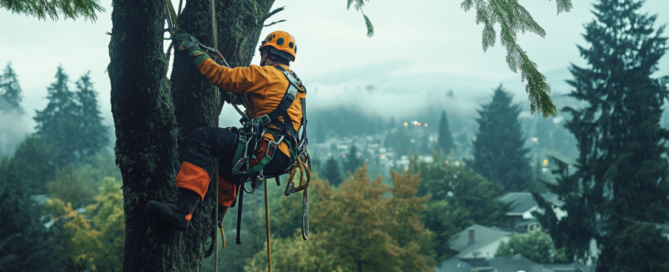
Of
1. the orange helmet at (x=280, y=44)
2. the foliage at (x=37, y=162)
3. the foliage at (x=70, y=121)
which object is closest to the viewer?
the orange helmet at (x=280, y=44)

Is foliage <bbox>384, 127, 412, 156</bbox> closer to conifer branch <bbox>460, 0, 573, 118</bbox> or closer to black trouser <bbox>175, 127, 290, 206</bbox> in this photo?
conifer branch <bbox>460, 0, 573, 118</bbox>

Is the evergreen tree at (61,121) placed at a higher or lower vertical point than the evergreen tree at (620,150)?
higher

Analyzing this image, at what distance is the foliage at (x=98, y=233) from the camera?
25681 mm

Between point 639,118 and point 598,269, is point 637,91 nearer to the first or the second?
point 639,118

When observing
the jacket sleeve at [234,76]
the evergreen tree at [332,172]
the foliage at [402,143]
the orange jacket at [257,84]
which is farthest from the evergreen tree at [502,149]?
the foliage at [402,143]

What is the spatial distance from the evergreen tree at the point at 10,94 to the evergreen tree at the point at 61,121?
39.8 ft

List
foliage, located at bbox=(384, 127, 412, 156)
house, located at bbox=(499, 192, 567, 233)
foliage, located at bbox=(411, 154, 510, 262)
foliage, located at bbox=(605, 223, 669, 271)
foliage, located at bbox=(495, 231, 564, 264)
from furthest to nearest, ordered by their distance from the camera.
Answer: foliage, located at bbox=(384, 127, 412, 156) → house, located at bbox=(499, 192, 567, 233) → foliage, located at bbox=(411, 154, 510, 262) → foliage, located at bbox=(495, 231, 564, 264) → foliage, located at bbox=(605, 223, 669, 271)

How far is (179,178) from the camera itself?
2996 mm

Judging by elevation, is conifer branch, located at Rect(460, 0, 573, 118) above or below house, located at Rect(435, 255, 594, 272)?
above

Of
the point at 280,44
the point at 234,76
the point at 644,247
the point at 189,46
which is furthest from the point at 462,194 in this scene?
the point at 189,46

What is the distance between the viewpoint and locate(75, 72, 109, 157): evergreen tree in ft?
173

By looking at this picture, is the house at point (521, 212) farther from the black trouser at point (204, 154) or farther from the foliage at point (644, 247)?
the black trouser at point (204, 154)

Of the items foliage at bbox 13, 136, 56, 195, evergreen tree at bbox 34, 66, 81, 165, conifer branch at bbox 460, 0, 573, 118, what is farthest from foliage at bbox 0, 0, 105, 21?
evergreen tree at bbox 34, 66, 81, 165

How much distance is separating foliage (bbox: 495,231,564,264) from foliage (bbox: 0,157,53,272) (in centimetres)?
3020
